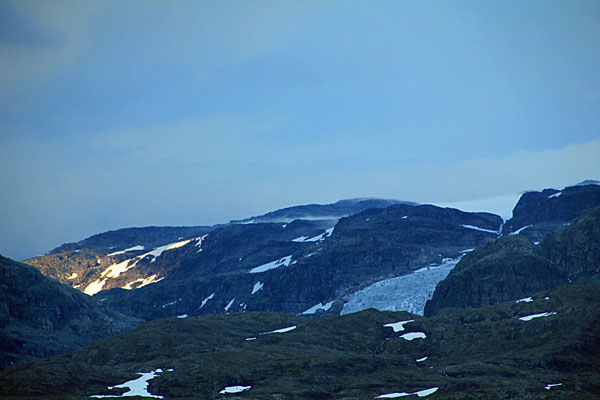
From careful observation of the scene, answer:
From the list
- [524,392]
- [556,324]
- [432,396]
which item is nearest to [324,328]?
[556,324]

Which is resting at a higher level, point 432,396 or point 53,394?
point 53,394

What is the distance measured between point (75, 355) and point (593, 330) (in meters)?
102

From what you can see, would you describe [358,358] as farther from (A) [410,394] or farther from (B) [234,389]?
(A) [410,394]

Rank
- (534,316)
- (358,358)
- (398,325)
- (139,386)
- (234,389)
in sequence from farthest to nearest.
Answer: (398,325)
(534,316)
(358,358)
(139,386)
(234,389)

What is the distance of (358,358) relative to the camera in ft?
393

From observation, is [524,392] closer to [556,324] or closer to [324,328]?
[556,324]

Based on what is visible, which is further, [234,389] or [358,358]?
[358,358]

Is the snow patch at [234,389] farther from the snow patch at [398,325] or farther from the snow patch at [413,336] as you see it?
the snow patch at [398,325]

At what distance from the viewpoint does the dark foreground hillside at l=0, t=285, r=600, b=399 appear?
100625mm

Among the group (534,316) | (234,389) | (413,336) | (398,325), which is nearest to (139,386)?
(234,389)

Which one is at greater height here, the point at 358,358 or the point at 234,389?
the point at 234,389

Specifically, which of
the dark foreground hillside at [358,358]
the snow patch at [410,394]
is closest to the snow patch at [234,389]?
the dark foreground hillside at [358,358]

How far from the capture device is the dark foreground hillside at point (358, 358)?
330 feet

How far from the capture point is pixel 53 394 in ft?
331
